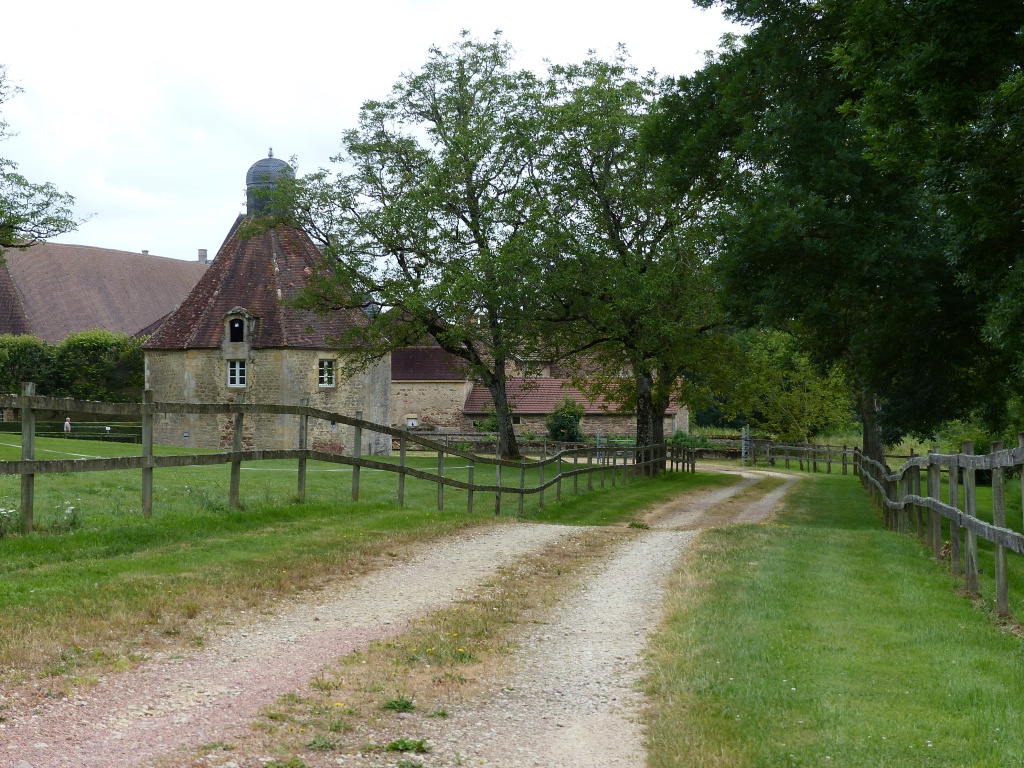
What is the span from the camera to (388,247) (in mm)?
34969

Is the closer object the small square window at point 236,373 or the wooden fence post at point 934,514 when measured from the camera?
the wooden fence post at point 934,514

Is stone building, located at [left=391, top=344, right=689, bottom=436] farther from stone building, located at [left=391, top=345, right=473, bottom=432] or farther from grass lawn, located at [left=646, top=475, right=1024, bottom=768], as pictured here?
grass lawn, located at [left=646, top=475, right=1024, bottom=768]

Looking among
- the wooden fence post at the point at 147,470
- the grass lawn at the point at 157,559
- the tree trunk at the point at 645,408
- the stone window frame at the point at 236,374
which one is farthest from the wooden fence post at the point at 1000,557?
the stone window frame at the point at 236,374

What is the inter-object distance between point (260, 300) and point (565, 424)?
55.7 ft

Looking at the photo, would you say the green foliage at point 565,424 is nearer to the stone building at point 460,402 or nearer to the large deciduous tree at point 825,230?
the stone building at point 460,402

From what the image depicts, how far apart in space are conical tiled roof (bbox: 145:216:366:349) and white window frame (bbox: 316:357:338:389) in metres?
0.66

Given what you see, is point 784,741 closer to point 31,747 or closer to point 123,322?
point 31,747

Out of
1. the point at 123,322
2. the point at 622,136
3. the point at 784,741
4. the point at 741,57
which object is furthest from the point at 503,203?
the point at 123,322

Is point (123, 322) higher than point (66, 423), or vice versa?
point (123, 322)

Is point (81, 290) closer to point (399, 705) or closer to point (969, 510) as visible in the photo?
point (969, 510)

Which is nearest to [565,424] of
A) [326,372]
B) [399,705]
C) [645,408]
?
[326,372]

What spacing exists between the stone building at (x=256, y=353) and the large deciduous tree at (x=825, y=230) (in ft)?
81.5

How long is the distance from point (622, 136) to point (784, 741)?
92.7 ft

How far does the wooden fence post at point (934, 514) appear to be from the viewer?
10.8 metres
